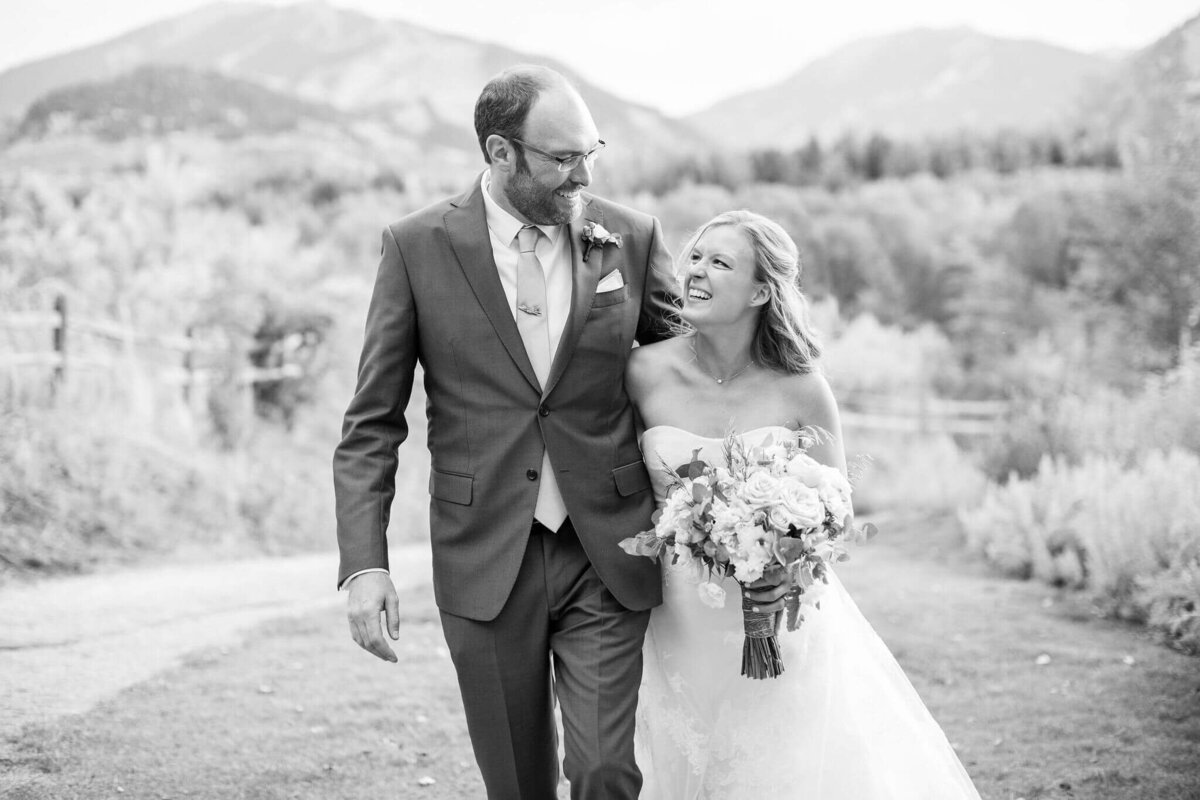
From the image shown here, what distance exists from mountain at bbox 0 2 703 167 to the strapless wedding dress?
27089 mm

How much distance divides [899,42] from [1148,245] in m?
45.8

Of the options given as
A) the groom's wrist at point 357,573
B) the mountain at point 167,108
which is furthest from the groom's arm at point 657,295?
the mountain at point 167,108

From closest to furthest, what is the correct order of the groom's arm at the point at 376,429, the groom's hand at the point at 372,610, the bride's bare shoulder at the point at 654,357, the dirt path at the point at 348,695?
the groom's hand at the point at 372,610 → the groom's arm at the point at 376,429 → the bride's bare shoulder at the point at 654,357 → the dirt path at the point at 348,695

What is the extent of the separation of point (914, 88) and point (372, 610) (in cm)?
5346

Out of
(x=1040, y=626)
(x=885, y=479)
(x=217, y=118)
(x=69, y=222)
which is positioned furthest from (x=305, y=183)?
(x=1040, y=626)

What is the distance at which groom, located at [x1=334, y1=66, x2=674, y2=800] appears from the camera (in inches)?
118

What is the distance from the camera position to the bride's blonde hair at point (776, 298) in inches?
137

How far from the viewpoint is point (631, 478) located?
3.21 meters

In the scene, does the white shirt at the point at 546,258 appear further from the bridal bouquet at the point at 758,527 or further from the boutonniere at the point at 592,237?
the bridal bouquet at the point at 758,527

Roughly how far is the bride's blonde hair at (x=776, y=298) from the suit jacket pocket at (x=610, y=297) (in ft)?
1.24

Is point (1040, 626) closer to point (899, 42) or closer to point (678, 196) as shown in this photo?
point (678, 196)

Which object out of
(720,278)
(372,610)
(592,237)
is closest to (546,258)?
(592,237)

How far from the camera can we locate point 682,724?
358cm

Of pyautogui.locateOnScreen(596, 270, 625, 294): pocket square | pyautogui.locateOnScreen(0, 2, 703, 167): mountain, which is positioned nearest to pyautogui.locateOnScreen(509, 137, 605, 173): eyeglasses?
pyautogui.locateOnScreen(596, 270, 625, 294): pocket square
